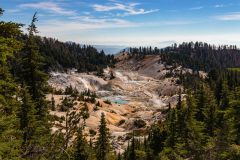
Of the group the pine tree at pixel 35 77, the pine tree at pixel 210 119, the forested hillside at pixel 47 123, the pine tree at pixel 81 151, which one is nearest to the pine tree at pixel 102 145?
the forested hillside at pixel 47 123

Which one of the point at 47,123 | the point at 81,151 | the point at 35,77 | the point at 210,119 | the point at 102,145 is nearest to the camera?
the point at 47,123

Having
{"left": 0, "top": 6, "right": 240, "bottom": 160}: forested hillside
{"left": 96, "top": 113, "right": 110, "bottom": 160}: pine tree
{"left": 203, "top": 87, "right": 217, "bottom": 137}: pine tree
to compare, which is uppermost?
{"left": 0, "top": 6, "right": 240, "bottom": 160}: forested hillside

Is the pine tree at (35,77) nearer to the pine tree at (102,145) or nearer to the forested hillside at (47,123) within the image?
the forested hillside at (47,123)

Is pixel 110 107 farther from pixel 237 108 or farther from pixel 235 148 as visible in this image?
pixel 235 148

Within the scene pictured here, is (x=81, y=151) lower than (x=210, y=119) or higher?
lower

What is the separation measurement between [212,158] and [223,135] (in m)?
1.88

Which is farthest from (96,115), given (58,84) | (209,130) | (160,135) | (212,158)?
(212,158)

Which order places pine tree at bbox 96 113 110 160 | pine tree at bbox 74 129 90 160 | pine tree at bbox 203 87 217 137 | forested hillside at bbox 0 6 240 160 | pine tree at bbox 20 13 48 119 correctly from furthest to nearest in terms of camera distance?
pine tree at bbox 203 87 217 137 < pine tree at bbox 96 113 110 160 < pine tree at bbox 74 129 90 160 < pine tree at bbox 20 13 48 119 < forested hillside at bbox 0 6 240 160

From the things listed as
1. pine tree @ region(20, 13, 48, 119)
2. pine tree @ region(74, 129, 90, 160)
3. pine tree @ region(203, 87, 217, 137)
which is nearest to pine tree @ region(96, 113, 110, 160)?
pine tree @ region(74, 129, 90, 160)

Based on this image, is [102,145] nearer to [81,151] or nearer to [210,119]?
[81,151]

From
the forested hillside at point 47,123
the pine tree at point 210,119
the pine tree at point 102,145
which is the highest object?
the forested hillside at point 47,123

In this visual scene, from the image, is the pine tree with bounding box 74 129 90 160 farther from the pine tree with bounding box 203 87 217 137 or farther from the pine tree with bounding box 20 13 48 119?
the pine tree with bounding box 203 87 217 137

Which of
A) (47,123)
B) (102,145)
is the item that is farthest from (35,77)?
(102,145)

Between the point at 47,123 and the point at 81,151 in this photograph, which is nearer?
the point at 47,123
